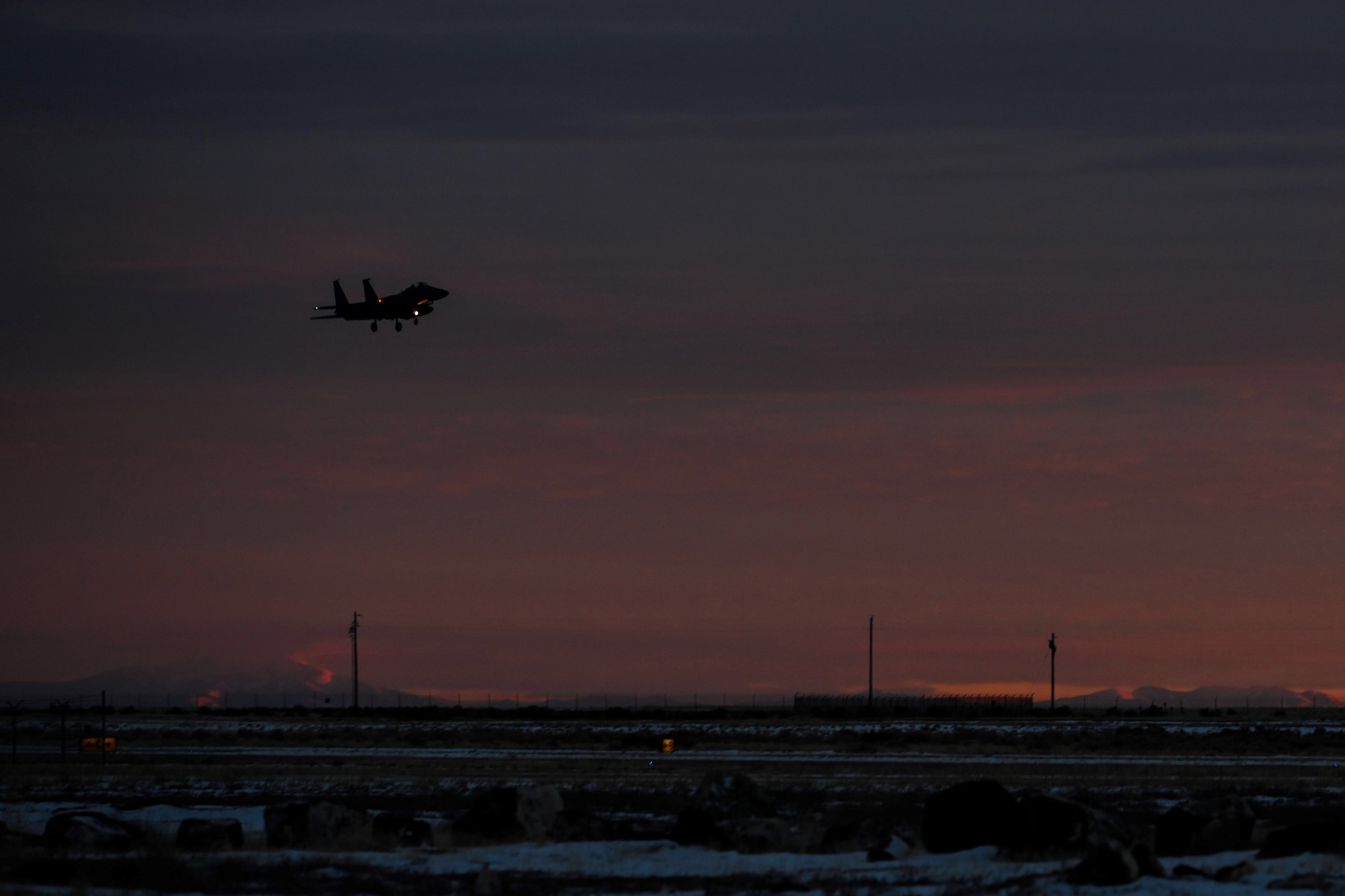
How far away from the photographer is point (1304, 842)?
2553 cm

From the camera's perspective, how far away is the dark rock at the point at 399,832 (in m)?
28.7

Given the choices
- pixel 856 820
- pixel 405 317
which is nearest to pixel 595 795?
pixel 856 820

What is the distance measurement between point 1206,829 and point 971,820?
200 inches

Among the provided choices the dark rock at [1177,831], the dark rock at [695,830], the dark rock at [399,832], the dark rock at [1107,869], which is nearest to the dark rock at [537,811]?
the dark rock at [399,832]

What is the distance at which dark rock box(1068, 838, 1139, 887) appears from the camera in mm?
22469

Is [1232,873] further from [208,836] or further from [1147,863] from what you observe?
[208,836]

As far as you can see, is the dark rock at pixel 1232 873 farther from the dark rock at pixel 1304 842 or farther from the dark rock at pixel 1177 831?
the dark rock at pixel 1177 831

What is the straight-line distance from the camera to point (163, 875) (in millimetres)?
24359

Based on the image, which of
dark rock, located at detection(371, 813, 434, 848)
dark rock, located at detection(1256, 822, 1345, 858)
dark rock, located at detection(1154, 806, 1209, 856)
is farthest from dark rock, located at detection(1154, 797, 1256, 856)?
dark rock, located at detection(371, 813, 434, 848)

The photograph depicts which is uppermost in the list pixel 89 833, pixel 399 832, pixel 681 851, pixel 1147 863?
pixel 1147 863

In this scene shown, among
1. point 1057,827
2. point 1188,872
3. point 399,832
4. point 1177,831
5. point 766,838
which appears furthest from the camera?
point 399,832

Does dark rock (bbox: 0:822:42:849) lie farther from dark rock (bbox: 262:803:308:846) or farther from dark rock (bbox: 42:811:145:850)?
dark rock (bbox: 262:803:308:846)

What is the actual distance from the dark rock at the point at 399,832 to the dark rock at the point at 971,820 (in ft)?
28.7

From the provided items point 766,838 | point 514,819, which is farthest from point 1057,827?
point 514,819
